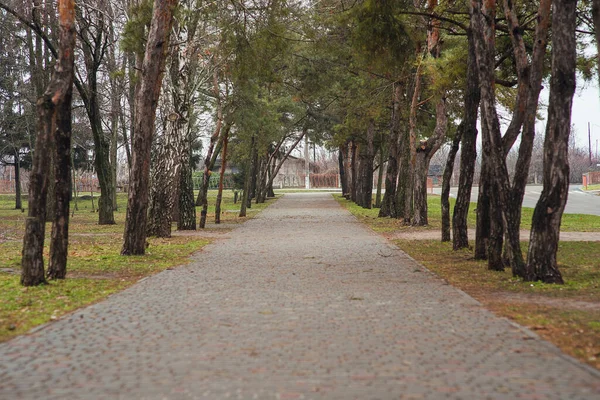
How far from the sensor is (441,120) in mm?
21484

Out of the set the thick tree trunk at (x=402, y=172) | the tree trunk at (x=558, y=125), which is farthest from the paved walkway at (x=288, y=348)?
the thick tree trunk at (x=402, y=172)

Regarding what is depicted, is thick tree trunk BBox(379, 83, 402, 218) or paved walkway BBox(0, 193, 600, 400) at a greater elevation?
thick tree trunk BBox(379, 83, 402, 218)

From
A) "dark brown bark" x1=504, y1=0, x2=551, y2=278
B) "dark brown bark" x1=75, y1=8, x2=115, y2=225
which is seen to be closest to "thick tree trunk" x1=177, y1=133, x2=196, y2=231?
"dark brown bark" x1=75, y1=8, x2=115, y2=225

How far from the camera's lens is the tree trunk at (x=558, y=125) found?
390 inches

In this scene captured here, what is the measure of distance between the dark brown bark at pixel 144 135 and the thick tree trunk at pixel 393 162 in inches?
528

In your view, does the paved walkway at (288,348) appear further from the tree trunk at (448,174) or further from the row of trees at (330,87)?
the tree trunk at (448,174)

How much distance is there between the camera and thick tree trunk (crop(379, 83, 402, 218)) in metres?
→ 27.3

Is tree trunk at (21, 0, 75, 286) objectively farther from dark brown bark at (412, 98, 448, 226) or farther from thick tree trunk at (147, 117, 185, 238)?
dark brown bark at (412, 98, 448, 226)

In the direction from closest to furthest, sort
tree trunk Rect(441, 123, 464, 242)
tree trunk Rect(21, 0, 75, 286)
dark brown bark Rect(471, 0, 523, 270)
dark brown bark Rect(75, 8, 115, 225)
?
tree trunk Rect(21, 0, 75, 286), dark brown bark Rect(471, 0, 523, 270), tree trunk Rect(441, 123, 464, 242), dark brown bark Rect(75, 8, 115, 225)

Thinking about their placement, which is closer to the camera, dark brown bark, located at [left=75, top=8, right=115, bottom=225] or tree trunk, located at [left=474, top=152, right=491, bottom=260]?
tree trunk, located at [left=474, top=152, right=491, bottom=260]

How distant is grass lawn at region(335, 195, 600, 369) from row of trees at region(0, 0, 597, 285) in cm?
46

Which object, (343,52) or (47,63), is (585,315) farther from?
(47,63)

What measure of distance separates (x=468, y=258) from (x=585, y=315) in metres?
6.21

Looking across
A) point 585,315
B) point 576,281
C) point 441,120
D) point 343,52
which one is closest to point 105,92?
point 343,52
